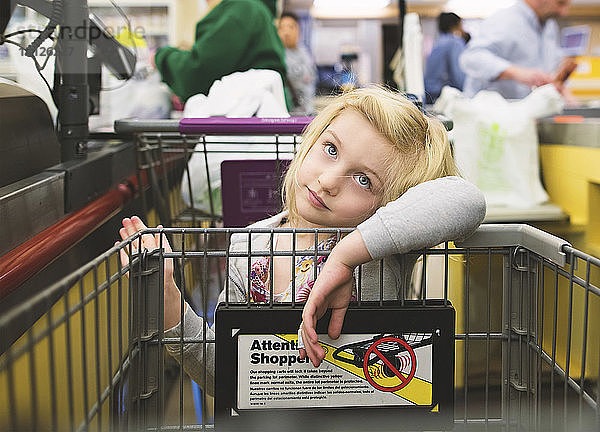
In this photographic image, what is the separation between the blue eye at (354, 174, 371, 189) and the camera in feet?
3.11

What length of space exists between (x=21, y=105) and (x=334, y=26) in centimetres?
884

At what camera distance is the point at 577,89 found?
6.87m

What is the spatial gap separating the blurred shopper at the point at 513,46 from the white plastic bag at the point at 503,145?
2.37 feet

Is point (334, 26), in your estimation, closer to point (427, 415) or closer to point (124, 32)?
point (124, 32)

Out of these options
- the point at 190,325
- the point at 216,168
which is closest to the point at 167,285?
the point at 190,325

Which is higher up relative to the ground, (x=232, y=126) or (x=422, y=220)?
(x=232, y=126)

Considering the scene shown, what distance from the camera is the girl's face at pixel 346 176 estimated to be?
37.2 inches

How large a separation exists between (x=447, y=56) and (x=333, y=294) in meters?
5.01

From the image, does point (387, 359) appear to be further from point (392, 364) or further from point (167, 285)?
point (167, 285)

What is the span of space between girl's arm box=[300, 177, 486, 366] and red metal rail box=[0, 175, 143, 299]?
1.15 feet

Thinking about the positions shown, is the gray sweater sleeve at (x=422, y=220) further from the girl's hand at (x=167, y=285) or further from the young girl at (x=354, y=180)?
the girl's hand at (x=167, y=285)

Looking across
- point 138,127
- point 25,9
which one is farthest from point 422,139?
point 25,9

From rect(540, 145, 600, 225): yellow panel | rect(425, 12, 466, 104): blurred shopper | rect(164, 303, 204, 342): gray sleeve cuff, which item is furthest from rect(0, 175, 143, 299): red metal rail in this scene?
rect(425, 12, 466, 104): blurred shopper

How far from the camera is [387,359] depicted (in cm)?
81
